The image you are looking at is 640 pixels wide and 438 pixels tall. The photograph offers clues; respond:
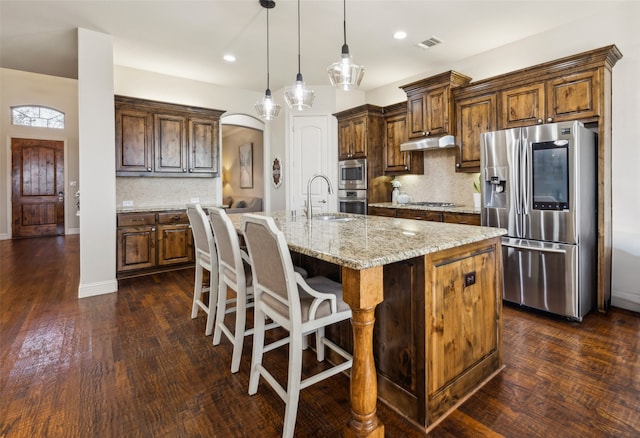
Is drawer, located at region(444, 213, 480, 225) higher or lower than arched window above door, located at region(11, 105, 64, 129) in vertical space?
lower

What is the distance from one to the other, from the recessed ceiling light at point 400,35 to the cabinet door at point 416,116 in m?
0.80

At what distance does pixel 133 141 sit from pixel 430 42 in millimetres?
3985

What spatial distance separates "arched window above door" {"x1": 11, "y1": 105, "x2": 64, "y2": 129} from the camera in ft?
24.0

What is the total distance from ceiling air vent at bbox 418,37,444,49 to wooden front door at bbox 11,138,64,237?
26.6ft

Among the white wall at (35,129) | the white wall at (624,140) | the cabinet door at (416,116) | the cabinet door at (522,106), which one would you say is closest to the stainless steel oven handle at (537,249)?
the white wall at (624,140)

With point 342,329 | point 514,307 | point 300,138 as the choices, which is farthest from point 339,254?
point 300,138

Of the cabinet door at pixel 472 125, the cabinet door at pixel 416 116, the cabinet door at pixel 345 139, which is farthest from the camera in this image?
the cabinet door at pixel 345 139

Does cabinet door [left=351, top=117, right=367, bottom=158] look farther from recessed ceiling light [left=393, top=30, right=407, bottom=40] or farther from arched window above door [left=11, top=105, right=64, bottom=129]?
arched window above door [left=11, top=105, right=64, bottom=129]

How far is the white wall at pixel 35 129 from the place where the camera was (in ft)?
23.2

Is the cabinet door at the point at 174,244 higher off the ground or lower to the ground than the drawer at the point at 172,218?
lower

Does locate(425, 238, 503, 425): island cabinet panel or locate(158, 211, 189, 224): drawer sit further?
locate(158, 211, 189, 224): drawer

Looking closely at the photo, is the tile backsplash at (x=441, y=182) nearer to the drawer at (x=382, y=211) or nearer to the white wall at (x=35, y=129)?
the drawer at (x=382, y=211)

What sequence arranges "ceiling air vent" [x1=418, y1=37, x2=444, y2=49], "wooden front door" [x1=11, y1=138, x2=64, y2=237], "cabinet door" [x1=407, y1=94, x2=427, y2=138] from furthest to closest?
"wooden front door" [x1=11, y1=138, x2=64, y2=237] → "cabinet door" [x1=407, y1=94, x2=427, y2=138] → "ceiling air vent" [x1=418, y1=37, x2=444, y2=49]

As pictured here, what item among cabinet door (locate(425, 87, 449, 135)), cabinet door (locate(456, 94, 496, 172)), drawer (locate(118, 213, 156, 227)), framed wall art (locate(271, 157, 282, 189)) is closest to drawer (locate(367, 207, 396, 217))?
cabinet door (locate(456, 94, 496, 172))
